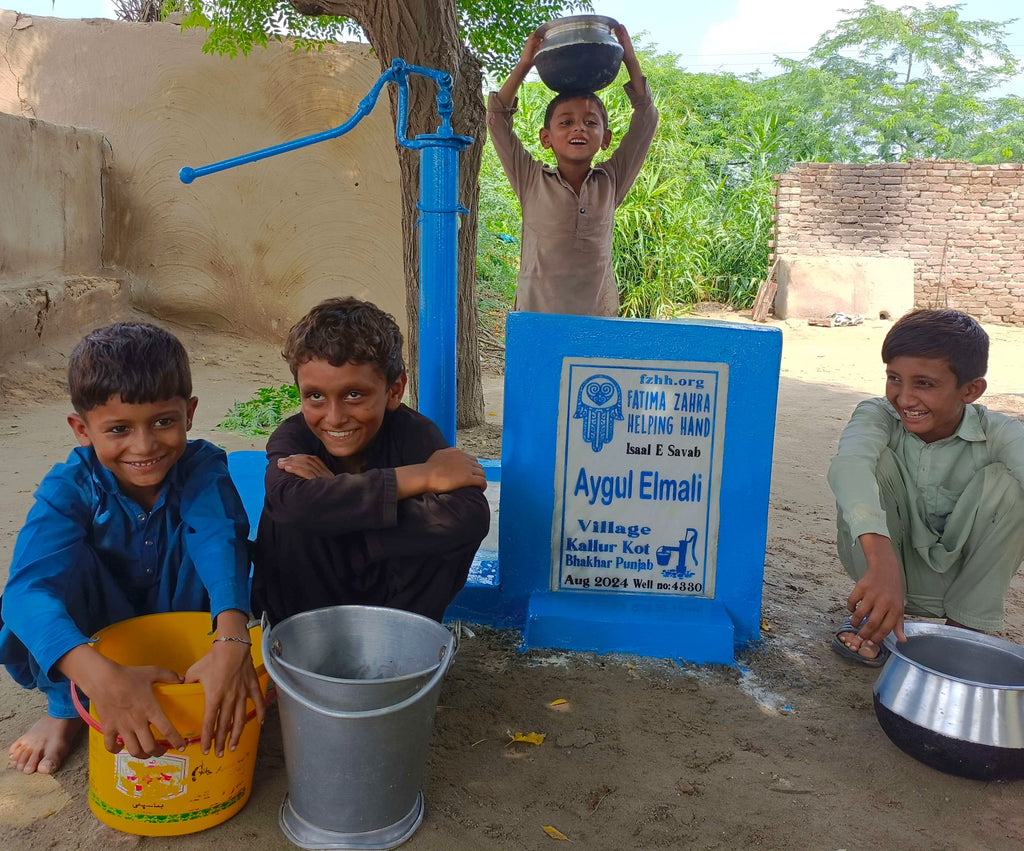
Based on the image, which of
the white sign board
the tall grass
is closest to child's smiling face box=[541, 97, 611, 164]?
the white sign board

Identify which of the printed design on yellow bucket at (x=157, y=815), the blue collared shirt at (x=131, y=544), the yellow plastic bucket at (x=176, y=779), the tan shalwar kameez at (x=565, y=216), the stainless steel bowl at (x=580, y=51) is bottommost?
the printed design on yellow bucket at (x=157, y=815)

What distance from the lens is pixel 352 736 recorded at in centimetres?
134

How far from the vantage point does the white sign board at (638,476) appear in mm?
2094

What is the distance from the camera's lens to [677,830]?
150cm

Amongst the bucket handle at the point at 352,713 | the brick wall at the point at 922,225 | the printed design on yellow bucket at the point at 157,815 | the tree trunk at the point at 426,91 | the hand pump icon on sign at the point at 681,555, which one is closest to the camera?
the bucket handle at the point at 352,713

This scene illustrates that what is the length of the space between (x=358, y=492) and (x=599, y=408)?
2.39ft

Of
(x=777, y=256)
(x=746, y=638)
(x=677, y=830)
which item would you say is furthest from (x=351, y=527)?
(x=777, y=256)

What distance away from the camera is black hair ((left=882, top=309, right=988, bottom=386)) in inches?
79.9

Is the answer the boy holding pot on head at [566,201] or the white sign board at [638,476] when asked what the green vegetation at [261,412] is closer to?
the boy holding pot on head at [566,201]

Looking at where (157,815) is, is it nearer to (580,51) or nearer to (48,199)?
(580,51)

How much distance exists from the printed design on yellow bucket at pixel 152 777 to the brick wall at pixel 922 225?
1112 centimetres

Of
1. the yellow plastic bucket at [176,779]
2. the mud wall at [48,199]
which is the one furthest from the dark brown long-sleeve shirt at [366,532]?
the mud wall at [48,199]

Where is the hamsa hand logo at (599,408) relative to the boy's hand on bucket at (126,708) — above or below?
above

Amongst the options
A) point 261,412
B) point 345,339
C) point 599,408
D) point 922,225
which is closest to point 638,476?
point 599,408
